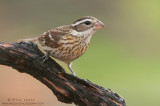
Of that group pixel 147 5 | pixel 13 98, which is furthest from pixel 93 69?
pixel 147 5

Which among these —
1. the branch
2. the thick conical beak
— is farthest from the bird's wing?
the thick conical beak

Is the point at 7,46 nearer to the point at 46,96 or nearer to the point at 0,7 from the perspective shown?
the point at 46,96

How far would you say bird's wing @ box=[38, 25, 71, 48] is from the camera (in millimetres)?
6922

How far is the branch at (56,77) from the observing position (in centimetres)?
658

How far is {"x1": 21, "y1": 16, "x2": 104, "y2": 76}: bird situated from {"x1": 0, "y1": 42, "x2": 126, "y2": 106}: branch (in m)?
0.20

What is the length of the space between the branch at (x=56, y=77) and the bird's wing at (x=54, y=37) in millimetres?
303

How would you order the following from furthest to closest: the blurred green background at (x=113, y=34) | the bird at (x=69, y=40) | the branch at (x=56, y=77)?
1. the blurred green background at (x=113, y=34)
2. the bird at (x=69, y=40)
3. the branch at (x=56, y=77)

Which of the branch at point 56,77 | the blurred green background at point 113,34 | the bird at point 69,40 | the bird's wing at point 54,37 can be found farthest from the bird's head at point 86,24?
the blurred green background at point 113,34

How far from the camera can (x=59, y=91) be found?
21.7ft

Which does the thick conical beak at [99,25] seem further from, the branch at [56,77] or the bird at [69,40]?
the branch at [56,77]

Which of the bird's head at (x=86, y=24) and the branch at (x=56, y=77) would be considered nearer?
the branch at (x=56, y=77)

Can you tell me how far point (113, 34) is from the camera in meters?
16.6

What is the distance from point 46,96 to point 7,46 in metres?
4.79

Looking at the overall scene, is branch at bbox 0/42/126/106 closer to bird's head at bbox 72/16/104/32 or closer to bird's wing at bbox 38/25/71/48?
bird's wing at bbox 38/25/71/48
